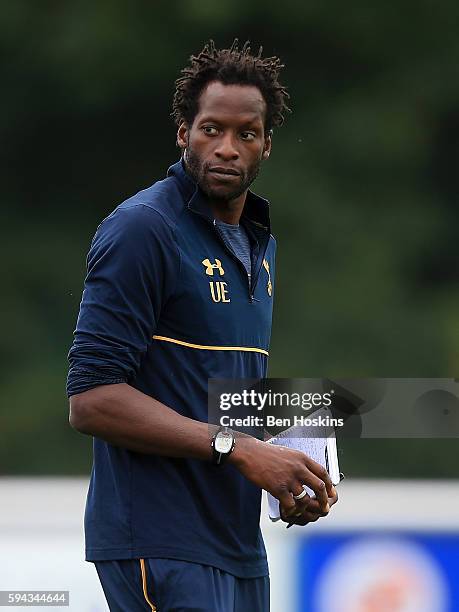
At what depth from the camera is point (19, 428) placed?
8445mm

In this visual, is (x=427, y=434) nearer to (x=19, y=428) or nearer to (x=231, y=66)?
(x=231, y=66)

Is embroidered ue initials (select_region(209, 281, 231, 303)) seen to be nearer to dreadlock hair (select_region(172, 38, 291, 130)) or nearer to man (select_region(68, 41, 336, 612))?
man (select_region(68, 41, 336, 612))

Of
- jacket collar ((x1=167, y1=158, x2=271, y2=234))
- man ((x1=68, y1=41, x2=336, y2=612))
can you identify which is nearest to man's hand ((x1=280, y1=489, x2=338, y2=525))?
man ((x1=68, y1=41, x2=336, y2=612))

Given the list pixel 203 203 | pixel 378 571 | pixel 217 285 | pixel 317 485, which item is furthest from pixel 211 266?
pixel 378 571

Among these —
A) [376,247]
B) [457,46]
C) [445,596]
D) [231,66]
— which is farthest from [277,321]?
[231,66]

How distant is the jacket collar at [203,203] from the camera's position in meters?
2.70

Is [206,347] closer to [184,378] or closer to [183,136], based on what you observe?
[184,378]

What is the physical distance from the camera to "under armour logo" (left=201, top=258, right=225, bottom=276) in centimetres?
263

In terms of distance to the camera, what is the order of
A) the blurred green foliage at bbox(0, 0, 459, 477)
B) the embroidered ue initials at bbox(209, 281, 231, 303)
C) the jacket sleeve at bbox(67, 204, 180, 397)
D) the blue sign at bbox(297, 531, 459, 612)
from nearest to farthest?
1. the jacket sleeve at bbox(67, 204, 180, 397)
2. the embroidered ue initials at bbox(209, 281, 231, 303)
3. the blue sign at bbox(297, 531, 459, 612)
4. the blurred green foliage at bbox(0, 0, 459, 477)

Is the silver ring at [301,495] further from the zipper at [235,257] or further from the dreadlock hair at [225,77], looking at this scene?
the dreadlock hair at [225,77]

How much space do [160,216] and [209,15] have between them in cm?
604

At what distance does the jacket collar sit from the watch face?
0.44 meters

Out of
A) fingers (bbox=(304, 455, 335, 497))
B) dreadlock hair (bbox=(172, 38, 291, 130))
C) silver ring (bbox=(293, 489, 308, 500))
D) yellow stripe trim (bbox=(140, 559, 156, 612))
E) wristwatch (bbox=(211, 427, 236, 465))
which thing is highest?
dreadlock hair (bbox=(172, 38, 291, 130))

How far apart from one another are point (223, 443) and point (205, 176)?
1.76 ft
